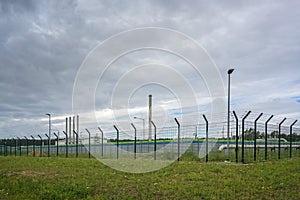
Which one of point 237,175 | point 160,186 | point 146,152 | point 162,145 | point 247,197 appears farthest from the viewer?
point 146,152

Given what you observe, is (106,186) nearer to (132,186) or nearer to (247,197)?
(132,186)

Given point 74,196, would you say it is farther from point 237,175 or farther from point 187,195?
point 237,175

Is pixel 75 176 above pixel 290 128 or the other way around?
the other way around

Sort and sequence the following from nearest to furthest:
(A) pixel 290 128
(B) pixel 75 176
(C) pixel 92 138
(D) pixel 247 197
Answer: (D) pixel 247 197 → (B) pixel 75 176 → (A) pixel 290 128 → (C) pixel 92 138

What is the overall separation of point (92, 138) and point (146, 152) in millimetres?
5173

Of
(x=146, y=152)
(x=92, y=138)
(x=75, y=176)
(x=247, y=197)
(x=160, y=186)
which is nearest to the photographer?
(x=247, y=197)

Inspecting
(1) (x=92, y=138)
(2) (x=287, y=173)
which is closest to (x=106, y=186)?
(2) (x=287, y=173)

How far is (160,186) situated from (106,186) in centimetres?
155

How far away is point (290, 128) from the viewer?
18984 millimetres

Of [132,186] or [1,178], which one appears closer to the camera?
[132,186]

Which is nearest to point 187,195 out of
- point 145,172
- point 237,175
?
point 237,175

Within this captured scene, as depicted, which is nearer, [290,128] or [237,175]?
[237,175]

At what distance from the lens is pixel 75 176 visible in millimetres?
11078

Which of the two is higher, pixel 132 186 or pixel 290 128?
pixel 290 128
